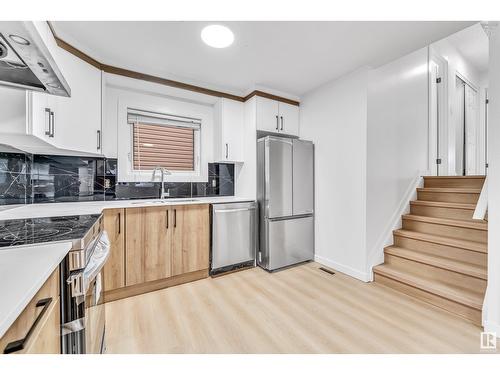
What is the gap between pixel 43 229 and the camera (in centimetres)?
115

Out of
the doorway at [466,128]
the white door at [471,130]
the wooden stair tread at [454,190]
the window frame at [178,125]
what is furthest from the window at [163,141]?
the white door at [471,130]

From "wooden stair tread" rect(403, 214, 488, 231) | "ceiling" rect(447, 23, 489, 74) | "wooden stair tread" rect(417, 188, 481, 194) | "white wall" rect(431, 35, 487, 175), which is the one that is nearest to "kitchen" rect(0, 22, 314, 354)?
"wooden stair tread" rect(403, 214, 488, 231)

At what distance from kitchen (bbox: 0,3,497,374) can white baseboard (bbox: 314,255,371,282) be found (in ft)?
0.06

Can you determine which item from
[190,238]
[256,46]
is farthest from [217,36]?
[190,238]

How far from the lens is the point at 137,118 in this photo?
8.90 feet

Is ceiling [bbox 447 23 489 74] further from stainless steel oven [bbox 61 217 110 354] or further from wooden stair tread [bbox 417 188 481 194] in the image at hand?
stainless steel oven [bbox 61 217 110 354]

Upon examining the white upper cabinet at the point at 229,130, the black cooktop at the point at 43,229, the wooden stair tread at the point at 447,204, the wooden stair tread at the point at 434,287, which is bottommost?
the wooden stair tread at the point at 434,287

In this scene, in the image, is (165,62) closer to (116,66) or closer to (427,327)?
(116,66)

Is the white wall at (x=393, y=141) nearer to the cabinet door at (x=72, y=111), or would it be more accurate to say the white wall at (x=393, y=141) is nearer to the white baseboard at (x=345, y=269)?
the white baseboard at (x=345, y=269)

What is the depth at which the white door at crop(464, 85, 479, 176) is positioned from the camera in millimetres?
3840

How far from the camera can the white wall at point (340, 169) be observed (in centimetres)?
243

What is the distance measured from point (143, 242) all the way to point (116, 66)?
1.83 meters

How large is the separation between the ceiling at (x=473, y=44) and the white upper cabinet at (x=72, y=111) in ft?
14.9

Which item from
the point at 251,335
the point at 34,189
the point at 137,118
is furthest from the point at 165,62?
the point at 251,335
